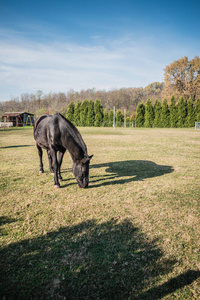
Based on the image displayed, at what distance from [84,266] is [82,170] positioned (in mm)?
2393

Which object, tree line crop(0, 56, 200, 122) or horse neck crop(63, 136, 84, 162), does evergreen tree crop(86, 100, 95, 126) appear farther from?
horse neck crop(63, 136, 84, 162)

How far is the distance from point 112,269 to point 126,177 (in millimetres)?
3842

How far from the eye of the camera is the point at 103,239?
2758 mm

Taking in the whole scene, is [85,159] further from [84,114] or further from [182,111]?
[84,114]

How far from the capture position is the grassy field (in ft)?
6.46

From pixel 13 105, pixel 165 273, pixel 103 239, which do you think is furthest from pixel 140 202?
pixel 13 105

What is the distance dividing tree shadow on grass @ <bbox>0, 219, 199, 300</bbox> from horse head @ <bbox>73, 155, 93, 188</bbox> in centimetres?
165

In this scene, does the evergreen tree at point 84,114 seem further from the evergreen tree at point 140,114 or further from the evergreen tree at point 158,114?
the evergreen tree at point 158,114

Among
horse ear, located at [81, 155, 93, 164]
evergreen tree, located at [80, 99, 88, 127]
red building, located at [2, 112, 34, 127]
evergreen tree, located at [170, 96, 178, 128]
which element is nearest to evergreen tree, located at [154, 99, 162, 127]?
evergreen tree, located at [170, 96, 178, 128]

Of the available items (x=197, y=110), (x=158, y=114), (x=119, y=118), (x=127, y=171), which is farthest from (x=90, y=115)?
(x=127, y=171)

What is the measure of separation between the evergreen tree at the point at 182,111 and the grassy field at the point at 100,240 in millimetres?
37375

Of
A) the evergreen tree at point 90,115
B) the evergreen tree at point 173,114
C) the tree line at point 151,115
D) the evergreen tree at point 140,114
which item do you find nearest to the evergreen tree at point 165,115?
the tree line at point 151,115

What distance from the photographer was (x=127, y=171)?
6598 millimetres

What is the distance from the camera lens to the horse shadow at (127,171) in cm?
561
